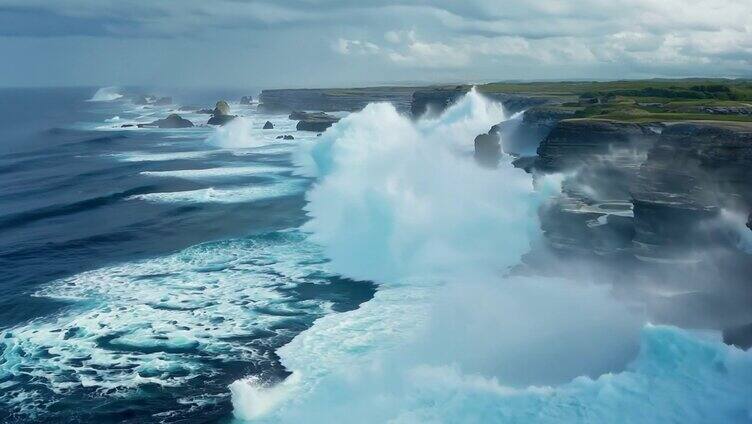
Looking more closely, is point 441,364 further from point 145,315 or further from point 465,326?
point 145,315

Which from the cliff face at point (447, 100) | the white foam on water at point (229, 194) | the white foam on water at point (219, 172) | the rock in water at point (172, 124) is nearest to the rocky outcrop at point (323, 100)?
the cliff face at point (447, 100)

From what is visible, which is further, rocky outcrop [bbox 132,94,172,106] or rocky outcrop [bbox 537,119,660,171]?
rocky outcrop [bbox 132,94,172,106]

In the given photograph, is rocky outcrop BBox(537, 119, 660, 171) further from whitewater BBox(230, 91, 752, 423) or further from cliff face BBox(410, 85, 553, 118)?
cliff face BBox(410, 85, 553, 118)

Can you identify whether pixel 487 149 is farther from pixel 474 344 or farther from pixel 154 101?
pixel 154 101

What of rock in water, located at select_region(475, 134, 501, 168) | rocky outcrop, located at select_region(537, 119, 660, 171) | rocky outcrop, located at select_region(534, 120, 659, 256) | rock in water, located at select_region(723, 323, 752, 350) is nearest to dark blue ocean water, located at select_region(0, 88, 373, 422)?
rocky outcrop, located at select_region(534, 120, 659, 256)

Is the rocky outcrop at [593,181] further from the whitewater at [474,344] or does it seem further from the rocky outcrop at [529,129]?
the rocky outcrop at [529,129]
